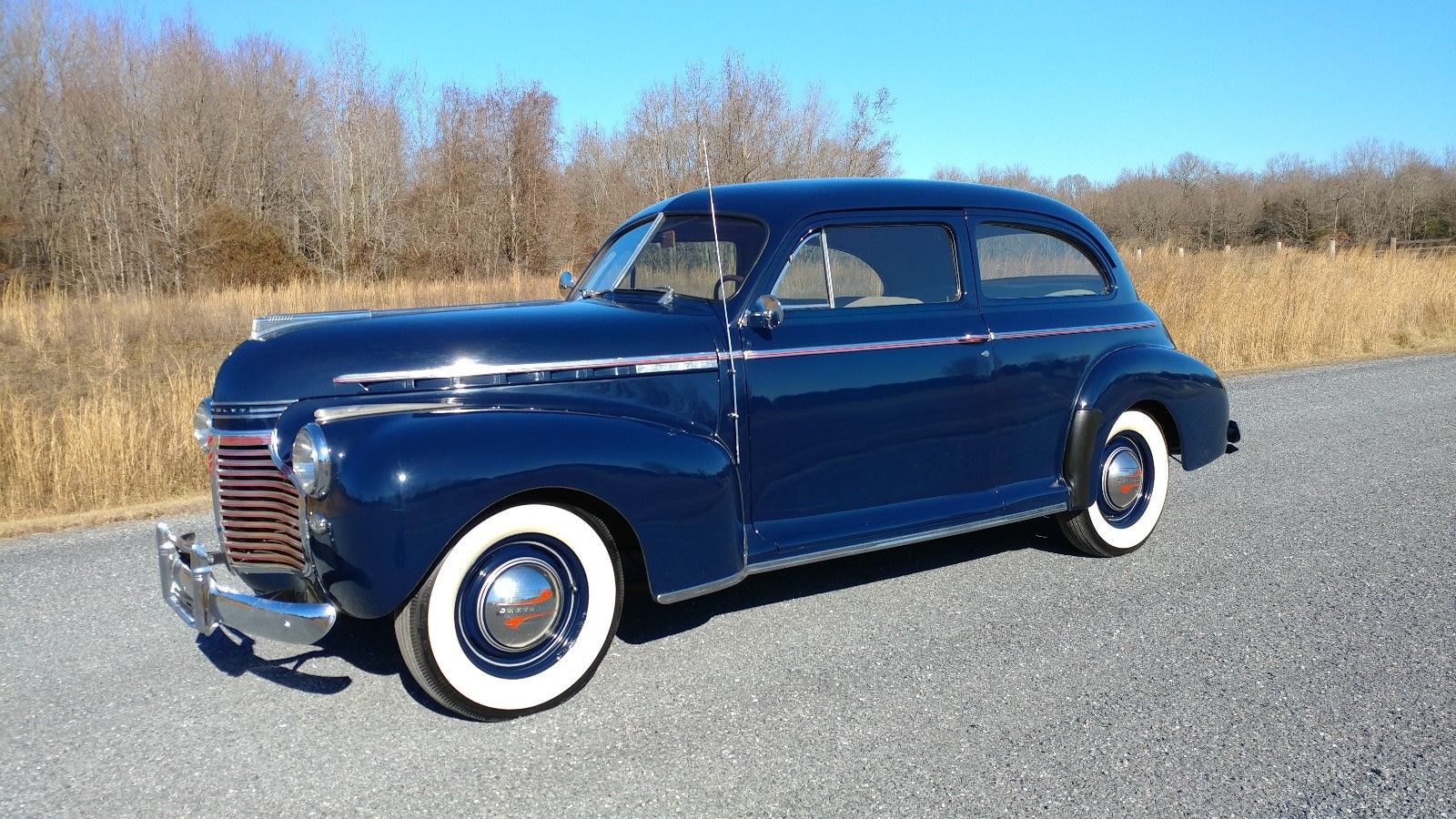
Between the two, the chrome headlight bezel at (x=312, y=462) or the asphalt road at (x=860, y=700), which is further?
the chrome headlight bezel at (x=312, y=462)

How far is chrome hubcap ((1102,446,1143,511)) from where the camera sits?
5184 millimetres

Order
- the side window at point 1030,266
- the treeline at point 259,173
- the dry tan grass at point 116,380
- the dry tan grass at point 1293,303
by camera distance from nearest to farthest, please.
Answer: the side window at point 1030,266
the dry tan grass at point 116,380
the dry tan grass at point 1293,303
the treeline at point 259,173

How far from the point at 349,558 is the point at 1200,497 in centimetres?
507

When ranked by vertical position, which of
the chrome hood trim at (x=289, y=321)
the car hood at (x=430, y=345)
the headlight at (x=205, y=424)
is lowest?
the headlight at (x=205, y=424)

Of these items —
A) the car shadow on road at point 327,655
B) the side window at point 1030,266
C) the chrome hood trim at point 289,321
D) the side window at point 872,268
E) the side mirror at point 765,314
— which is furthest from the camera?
the side window at point 1030,266

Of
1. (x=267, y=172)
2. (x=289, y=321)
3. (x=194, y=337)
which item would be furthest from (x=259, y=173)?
(x=289, y=321)

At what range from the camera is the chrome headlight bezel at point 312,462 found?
10.5 feet

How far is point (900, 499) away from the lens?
14.6ft

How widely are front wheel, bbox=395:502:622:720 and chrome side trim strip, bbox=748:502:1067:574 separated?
0.71 meters

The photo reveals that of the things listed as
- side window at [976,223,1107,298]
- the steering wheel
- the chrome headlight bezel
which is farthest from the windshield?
the chrome headlight bezel

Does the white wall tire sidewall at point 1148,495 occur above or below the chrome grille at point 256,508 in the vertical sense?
below

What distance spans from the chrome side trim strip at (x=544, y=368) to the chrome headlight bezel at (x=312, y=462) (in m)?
0.40

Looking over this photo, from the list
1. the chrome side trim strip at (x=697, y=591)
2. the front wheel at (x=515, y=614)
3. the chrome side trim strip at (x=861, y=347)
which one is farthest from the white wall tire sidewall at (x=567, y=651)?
the chrome side trim strip at (x=861, y=347)

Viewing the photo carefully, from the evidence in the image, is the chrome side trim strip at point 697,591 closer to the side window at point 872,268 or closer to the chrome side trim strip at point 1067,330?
the side window at point 872,268
